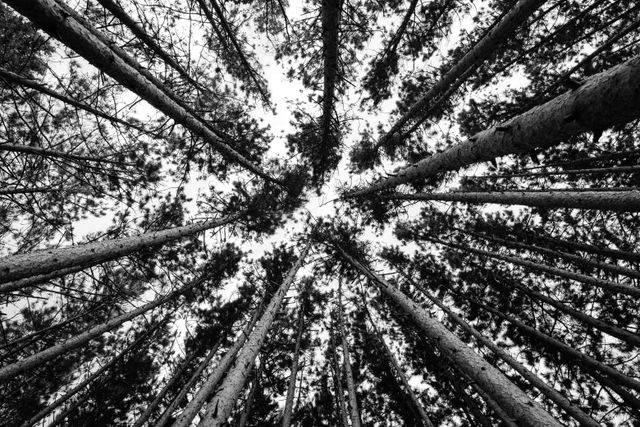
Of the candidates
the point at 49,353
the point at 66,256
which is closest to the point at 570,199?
the point at 66,256

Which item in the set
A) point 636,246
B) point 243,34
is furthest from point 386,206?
point 243,34

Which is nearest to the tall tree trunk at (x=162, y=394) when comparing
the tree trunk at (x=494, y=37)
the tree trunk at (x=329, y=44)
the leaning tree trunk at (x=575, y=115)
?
the tree trunk at (x=329, y=44)

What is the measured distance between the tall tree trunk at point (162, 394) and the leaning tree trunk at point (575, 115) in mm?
9010

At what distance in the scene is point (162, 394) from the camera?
7.13 m

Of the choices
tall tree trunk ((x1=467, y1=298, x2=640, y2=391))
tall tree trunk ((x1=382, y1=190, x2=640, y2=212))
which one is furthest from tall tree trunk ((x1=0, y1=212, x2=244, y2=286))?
tall tree trunk ((x1=467, y1=298, x2=640, y2=391))

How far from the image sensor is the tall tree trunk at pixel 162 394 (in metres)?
6.91

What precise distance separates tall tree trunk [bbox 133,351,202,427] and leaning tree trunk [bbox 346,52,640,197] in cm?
901

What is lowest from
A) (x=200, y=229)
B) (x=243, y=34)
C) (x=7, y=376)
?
(x=7, y=376)

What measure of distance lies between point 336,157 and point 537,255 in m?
7.21

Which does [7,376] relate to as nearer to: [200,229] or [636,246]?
[200,229]

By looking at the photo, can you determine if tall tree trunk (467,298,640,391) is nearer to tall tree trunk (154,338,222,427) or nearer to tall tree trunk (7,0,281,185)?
tall tree trunk (7,0,281,185)

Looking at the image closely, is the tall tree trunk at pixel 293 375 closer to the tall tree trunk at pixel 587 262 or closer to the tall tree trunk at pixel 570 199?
the tall tree trunk at pixel 570 199

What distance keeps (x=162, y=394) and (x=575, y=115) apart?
9806mm

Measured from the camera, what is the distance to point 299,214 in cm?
1137
